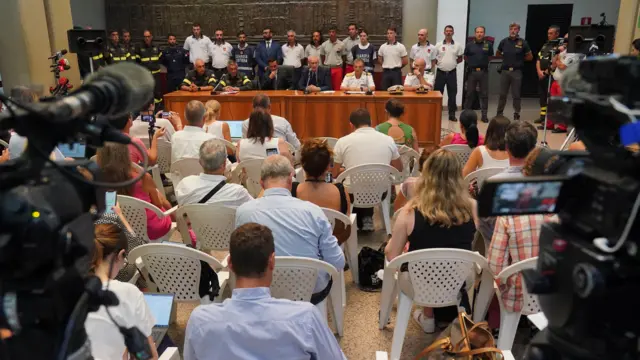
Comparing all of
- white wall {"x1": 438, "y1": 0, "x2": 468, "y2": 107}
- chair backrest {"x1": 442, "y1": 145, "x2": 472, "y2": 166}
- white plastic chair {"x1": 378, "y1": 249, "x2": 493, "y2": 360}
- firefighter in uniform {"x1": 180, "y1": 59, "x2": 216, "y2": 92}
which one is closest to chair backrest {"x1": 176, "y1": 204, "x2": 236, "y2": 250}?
white plastic chair {"x1": 378, "y1": 249, "x2": 493, "y2": 360}

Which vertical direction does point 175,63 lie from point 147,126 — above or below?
above

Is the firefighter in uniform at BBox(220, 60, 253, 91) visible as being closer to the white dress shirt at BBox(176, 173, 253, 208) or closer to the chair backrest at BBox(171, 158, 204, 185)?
the chair backrest at BBox(171, 158, 204, 185)

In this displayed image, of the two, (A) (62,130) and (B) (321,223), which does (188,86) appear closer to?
(B) (321,223)

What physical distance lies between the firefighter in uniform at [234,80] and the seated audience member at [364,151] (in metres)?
4.02

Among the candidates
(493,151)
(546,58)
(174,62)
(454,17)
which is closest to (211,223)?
(493,151)

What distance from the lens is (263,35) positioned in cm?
1133

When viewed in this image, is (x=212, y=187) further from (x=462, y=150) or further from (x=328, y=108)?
(x=328, y=108)

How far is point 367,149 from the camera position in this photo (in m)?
4.62

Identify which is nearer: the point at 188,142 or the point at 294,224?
the point at 294,224

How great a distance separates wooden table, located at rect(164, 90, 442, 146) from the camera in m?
7.61

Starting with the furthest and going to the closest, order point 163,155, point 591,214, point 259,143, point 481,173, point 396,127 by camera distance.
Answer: point 163,155, point 396,127, point 259,143, point 481,173, point 591,214

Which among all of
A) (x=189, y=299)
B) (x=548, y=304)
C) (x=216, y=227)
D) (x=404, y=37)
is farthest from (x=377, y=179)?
(x=404, y=37)

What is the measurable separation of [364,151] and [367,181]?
37 centimetres

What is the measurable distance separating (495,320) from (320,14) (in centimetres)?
932
